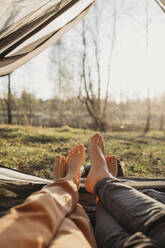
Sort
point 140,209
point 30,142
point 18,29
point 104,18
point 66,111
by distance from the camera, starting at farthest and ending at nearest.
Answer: point 66,111
point 104,18
point 30,142
point 18,29
point 140,209

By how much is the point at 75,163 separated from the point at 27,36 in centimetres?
101

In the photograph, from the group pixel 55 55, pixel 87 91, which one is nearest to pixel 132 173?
pixel 87 91

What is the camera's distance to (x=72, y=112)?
14.1 meters

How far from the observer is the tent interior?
1.11 m

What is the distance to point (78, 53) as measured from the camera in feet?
25.3

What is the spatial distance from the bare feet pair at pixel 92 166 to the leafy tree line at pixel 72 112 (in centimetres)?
832

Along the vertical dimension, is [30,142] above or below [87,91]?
below

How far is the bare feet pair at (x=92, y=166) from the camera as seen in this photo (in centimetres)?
107

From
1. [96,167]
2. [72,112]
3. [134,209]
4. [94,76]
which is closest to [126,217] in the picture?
[134,209]

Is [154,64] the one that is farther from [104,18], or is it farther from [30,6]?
[30,6]

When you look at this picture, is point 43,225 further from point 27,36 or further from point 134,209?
point 27,36

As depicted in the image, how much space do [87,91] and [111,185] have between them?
637cm

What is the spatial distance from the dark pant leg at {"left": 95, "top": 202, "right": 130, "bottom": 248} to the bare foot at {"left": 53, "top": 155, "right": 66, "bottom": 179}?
0.51 m

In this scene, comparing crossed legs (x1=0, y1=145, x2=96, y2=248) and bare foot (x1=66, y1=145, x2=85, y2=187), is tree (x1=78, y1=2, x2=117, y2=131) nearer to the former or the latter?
bare foot (x1=66, y1=145, x2=85, y2=187)
